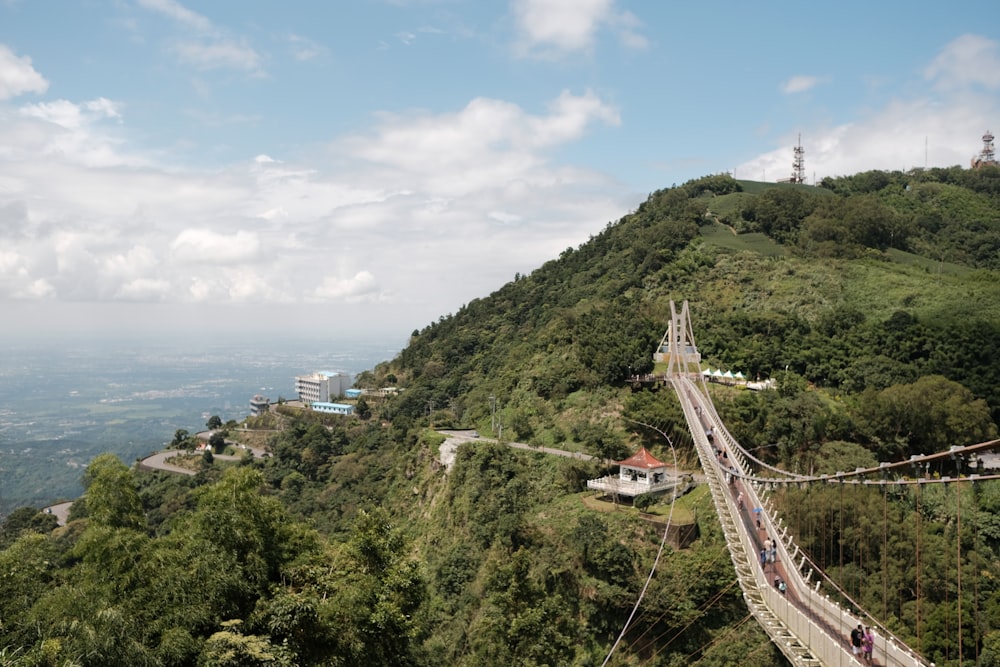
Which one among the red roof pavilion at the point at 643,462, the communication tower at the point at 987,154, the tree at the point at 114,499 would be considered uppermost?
the communication tower at the point at 987,154

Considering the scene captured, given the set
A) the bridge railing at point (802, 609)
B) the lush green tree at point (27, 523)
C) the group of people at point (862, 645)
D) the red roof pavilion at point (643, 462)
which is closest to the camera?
the group of people at point (862, 645)

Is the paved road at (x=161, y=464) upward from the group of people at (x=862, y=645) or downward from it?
downward

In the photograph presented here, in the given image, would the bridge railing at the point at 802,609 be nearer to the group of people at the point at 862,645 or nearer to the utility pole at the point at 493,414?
the group of people at the point at 862,645

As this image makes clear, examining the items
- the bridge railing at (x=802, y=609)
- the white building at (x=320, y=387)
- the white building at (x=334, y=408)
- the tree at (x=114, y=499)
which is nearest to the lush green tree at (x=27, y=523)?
the white building at (x=334, y=408)

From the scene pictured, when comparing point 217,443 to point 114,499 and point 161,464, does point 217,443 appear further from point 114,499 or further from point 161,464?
point 114,499

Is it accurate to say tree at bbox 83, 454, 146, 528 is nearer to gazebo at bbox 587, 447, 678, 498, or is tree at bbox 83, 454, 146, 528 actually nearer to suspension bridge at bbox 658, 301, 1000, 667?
suspension bridge at bbox 658, 301, 1000, 667

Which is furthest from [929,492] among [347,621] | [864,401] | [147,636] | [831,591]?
[147,636]

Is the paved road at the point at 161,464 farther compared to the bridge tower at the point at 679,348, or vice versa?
the paved road at the point at 161,464
